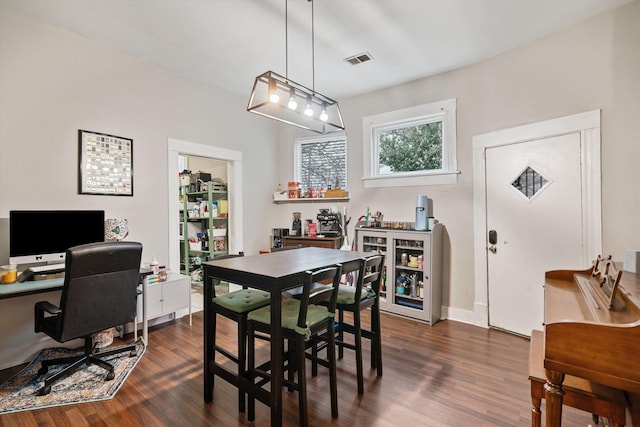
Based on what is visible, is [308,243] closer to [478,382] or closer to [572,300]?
[478,382]

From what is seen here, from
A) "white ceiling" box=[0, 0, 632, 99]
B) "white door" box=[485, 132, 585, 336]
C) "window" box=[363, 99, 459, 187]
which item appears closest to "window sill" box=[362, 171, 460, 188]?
"window" box=[363, 99, 459, 187]

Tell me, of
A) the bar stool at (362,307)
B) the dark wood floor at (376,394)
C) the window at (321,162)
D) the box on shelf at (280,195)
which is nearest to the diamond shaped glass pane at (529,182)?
the dark wood floor at (376,394)

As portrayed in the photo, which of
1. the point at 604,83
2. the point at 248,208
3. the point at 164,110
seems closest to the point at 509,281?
the point at 604,83

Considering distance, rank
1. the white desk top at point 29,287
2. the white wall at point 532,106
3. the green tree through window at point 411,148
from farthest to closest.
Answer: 1. the green tree through window at point 411,148
2. the white wall at point 532,106
3. the white desk top at point 29,287

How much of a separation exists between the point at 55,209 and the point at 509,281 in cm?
454

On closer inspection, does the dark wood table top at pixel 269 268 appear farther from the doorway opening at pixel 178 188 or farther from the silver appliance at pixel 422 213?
the doorway opening at pixel 178 188

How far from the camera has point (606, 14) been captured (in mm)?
2676

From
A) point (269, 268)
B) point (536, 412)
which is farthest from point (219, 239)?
point (536, 412)

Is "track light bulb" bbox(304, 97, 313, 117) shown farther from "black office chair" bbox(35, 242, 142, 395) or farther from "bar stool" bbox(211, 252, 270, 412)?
"black office chair" bbox(35, 242, 142, 395)

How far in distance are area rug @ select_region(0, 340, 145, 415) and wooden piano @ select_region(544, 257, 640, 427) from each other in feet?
8.80

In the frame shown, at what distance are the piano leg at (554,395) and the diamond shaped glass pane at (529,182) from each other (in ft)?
7.62

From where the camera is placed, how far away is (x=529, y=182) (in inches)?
123

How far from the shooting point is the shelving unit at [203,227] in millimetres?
4820

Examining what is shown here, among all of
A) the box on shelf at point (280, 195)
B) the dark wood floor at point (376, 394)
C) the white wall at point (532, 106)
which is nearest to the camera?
the dark wood floor at point (376, 394)
